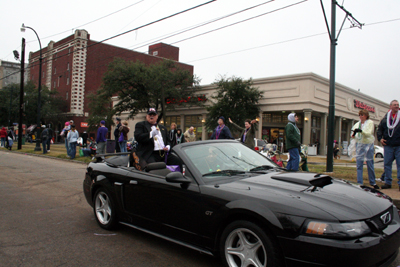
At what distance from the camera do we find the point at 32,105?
162 feet

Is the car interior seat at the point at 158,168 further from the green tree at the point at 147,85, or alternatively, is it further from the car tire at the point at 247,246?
the green tree at the point at 147,85

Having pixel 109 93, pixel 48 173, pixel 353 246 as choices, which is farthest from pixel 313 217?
pixel 109 93

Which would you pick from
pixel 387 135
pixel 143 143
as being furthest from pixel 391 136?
pixel 143 143

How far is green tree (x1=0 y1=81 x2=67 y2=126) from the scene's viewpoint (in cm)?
4794

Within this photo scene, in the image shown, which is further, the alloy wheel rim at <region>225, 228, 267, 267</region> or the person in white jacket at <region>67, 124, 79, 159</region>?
the person in white jacket at <region>67, 124, 79, 159</region>

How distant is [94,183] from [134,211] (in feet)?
3.69

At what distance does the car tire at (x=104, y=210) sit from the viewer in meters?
4.15

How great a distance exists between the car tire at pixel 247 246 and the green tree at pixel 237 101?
2525 centimetres

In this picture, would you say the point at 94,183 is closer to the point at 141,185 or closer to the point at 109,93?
the point at 141,185

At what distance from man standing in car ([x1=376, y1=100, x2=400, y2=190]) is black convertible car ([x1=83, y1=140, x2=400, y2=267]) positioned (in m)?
4.13

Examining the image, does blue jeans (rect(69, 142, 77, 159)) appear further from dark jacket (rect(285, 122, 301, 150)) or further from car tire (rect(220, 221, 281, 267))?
car tire (rect(220, 221, 281, 267))

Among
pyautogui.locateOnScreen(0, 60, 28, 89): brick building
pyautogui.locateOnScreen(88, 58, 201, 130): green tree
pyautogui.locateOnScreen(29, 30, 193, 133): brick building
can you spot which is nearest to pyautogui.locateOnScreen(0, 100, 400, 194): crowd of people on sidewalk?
pyautogui.locateOnScreen(88, 58, 201, 130): green tree

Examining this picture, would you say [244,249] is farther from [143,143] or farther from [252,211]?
[143,143]

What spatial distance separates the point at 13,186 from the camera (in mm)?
7598
